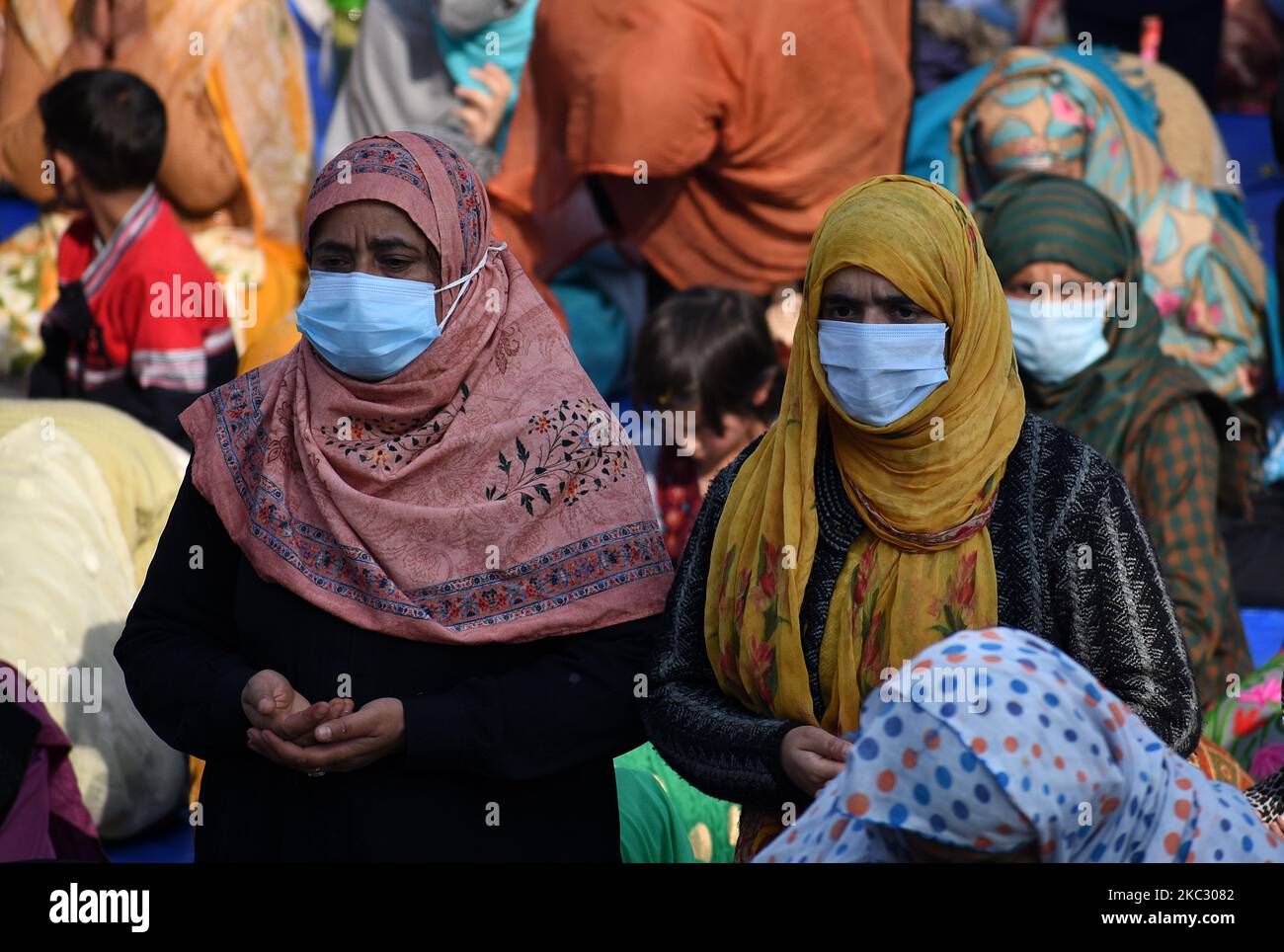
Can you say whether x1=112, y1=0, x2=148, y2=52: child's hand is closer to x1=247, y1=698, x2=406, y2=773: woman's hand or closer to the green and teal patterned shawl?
the green and teal patterned shawl

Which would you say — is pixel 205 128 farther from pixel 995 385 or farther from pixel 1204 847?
pixel 1204 847

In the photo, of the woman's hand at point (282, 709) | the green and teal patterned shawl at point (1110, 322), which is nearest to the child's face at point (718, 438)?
the green and teal patterned shawl at point (1110, 322)

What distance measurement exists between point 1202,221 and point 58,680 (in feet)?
13.5

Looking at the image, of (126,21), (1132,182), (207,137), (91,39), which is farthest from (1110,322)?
(91,39)

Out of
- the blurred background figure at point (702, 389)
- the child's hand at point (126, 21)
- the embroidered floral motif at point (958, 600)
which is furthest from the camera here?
the child's hand at point (126, 21)

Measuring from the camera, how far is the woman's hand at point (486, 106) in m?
6.46

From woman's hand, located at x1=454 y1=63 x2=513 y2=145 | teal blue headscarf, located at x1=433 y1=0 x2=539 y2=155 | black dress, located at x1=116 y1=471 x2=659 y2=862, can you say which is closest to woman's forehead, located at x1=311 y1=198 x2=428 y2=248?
black dress, located at x1=116 y1=471 x2=659 y2=862

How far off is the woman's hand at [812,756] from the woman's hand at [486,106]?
4381 mm

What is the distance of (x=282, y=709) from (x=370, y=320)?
1.77 feet

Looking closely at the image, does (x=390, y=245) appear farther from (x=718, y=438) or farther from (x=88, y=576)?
(x=718, y=438)

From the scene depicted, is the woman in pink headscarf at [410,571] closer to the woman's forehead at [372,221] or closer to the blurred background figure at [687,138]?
the woman's forehead at [372,221]

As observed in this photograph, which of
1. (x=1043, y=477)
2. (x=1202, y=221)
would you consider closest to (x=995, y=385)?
(x=1043, y=477)

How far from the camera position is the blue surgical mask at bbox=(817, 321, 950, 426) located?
242cm

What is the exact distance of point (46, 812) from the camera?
313cm
